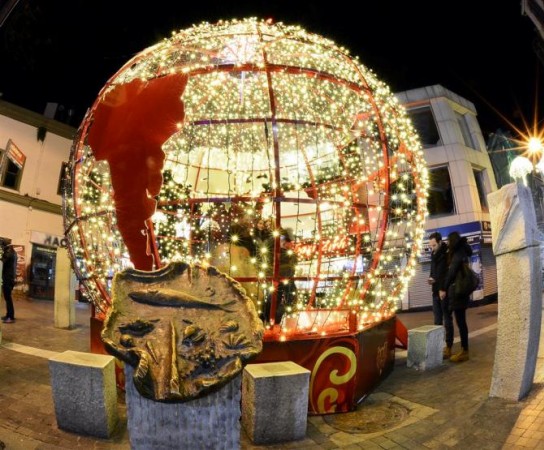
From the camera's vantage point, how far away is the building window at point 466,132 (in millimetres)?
18000

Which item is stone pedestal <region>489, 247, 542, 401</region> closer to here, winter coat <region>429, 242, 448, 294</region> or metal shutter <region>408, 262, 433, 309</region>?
winter coat <region>429, 242, 448, 294</region>

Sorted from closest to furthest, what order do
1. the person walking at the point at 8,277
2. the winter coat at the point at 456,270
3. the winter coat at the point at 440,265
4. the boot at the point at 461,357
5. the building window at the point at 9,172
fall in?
the winter coat at the point at 456,270 < the boot at the point at 461,357 < the winter coat at the point at 440,265 < the person walking at the point at 8,277 < the building window at the point at 9,172

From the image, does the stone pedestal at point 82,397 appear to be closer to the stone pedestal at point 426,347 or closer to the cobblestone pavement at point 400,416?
the cobblestone pavement at point 400,416

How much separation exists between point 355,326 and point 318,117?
4.56m

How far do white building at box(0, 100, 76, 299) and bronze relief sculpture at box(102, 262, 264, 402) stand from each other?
1618 cm

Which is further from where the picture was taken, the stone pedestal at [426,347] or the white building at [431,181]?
the white building at [431,181]

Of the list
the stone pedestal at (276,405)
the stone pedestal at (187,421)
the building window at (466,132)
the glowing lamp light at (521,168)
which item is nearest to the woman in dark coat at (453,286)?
the stone pedestal at (276,405)

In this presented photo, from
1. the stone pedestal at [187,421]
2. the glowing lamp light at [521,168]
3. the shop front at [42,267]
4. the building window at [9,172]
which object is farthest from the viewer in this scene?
the shop front at [42,267]

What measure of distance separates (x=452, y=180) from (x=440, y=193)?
0.78m

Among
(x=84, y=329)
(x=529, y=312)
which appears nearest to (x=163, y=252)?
(x=84, y=329)

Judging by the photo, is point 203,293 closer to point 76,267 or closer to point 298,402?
point 298,402

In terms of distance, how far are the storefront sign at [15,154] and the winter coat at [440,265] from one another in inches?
655

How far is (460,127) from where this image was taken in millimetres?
17984

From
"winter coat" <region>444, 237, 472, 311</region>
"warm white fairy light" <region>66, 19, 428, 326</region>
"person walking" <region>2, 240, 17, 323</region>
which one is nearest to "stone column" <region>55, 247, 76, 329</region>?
"person walking" <region>2, 240, 17, 323</region>
